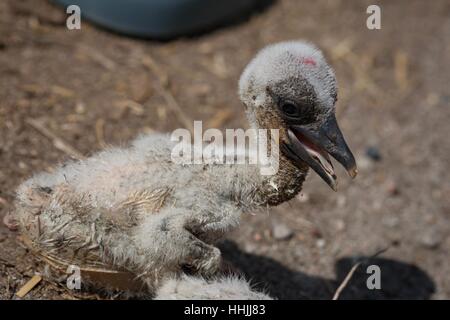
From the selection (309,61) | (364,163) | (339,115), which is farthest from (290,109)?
A: (339,115)

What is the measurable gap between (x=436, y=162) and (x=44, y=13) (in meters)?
2.68

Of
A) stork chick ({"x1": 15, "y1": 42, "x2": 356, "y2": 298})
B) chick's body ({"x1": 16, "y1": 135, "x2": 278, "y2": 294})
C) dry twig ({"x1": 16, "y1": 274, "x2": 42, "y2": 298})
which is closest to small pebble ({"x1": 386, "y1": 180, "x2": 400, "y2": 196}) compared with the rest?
stork chick ({"x1": 15, "y1": 42, "x2": 356, "y2": 298})

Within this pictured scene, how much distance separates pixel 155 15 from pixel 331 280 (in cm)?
214

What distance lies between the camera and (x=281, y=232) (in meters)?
3.45

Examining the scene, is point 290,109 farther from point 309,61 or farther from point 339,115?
point 339,115

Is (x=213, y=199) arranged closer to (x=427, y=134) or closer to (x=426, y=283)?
(x=426, y=283)

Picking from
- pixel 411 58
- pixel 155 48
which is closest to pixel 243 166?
pixel 155 48

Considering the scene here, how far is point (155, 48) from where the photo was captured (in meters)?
4.50

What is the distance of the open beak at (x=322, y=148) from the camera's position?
98.7 inches

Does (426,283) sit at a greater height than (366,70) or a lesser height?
lesser

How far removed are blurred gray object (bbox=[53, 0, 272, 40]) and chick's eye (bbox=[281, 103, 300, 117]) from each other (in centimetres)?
208

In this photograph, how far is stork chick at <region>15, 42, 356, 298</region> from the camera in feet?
7.98

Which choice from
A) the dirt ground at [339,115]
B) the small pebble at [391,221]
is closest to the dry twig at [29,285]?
the dirt ground at [339,115]

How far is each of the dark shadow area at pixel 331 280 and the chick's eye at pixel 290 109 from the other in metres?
0.88
